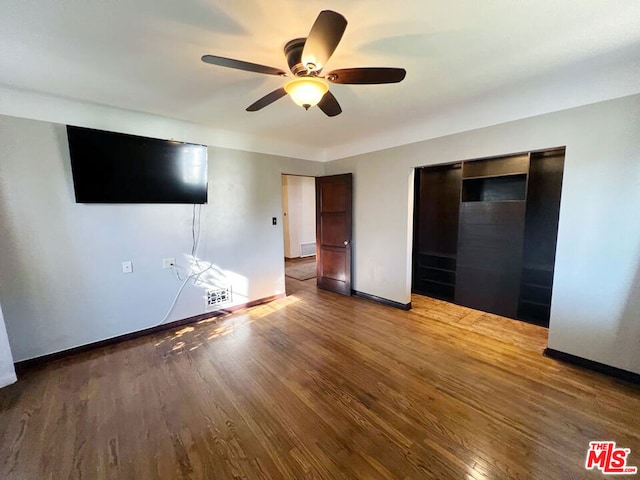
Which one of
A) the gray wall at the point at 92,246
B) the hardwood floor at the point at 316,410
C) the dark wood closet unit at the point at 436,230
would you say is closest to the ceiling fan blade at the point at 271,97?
the gray wall at the point at 92,246

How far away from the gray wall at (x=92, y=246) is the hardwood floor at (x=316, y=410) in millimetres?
404

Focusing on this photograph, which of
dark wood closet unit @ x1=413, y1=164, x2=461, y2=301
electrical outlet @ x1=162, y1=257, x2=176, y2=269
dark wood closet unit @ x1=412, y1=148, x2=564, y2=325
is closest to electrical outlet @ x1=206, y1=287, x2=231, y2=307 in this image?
electrical outlet @ x1=162, y1=257, x2=176, y2=269

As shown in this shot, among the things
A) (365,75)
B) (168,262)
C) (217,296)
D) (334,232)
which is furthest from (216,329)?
(365,75)

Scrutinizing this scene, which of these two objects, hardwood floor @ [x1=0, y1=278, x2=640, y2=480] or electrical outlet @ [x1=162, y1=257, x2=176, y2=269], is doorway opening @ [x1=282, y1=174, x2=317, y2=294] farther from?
hardwood floor @ [x1=0, y1=278, x2=640, y2=480]

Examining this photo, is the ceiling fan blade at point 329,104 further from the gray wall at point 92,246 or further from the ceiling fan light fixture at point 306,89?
the gray wall at point 92,246

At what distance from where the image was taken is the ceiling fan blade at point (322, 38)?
1.11 meters

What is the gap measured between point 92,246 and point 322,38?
289 cm

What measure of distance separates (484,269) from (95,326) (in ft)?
15.1

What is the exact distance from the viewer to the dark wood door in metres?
4.10

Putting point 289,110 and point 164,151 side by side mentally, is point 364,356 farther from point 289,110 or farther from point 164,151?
point 164,151

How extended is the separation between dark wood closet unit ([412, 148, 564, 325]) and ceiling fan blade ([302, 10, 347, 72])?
278cm

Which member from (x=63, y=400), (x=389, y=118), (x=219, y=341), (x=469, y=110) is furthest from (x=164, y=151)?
(x=469, y=110)

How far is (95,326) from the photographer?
8.69 ft

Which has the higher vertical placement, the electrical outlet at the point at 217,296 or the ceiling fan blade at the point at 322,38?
the ceiling fan blade at the point at 322,38
